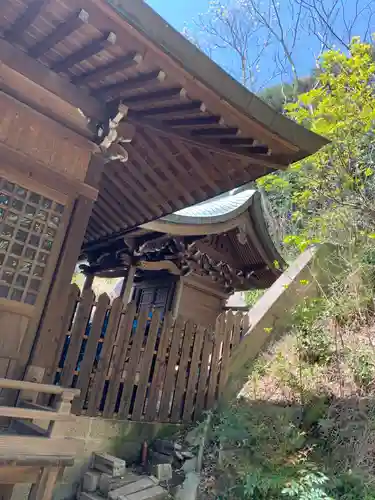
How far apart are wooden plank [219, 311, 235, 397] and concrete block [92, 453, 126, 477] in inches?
87.8

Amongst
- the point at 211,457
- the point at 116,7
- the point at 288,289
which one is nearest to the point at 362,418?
the point at 211,457

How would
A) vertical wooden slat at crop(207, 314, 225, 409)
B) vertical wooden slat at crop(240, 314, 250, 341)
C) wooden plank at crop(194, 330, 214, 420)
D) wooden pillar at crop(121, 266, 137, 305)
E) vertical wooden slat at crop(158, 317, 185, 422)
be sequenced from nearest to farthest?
vertical wooden slat at crop(158, 317, 185, 422), wooden plank at crop(194, 330, 214, 420), vertical wooden slat at crop(207, 314, 225, 409), vertical wooden slat at crop(240, 314, 250, 341), wooden pillar at crop(121, 266, 137, 305)

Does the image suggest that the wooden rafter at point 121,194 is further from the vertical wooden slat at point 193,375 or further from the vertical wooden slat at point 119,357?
the vertical wooden slat at point 193,375

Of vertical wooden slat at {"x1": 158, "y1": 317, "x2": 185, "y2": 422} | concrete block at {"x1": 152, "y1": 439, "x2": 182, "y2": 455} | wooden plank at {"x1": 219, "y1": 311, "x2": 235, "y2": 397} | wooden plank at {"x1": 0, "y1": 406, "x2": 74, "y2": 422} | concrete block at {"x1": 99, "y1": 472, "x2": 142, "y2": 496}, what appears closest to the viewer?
wooden plank at {"x1": 0, "y1": 406, "x2": 74, "y2": 422}

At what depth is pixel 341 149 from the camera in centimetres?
663

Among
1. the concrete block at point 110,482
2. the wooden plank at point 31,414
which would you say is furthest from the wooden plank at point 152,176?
the concrete block at point 110,482

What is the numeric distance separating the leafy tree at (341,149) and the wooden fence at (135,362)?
237 cm

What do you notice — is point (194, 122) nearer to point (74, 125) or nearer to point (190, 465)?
point (74, 125)

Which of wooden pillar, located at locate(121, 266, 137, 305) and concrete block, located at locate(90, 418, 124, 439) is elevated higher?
wooden pillar, located at locate(121, 266, 137, 305)

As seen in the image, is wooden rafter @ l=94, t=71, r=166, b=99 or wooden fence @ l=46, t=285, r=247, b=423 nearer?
wooden rafter @ l=94, t=71, r=166, b=99

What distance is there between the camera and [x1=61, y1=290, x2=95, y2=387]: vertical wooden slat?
4.47 metres

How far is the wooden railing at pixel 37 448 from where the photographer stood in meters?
2.71

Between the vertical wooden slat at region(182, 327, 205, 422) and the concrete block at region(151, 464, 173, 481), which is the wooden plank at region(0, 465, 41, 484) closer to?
the concrete block at region(151, 464, 173, 481)

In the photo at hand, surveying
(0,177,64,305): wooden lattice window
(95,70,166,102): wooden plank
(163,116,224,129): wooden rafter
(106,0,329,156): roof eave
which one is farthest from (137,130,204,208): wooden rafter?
(0,177,64,305): wooden lattice window
